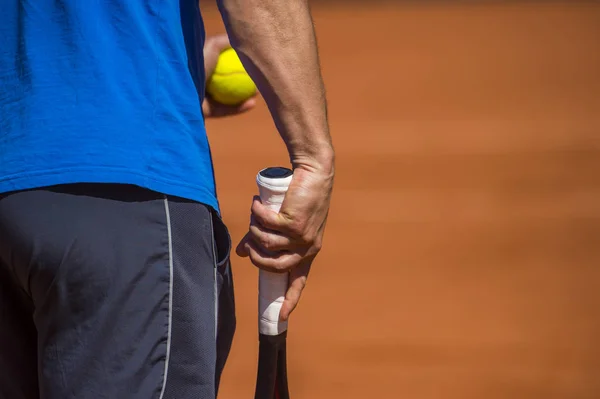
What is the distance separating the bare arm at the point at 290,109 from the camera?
174cm

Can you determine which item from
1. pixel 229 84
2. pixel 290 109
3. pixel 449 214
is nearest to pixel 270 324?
pixel 290 109

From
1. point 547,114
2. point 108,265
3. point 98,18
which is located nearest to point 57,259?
point 108,265

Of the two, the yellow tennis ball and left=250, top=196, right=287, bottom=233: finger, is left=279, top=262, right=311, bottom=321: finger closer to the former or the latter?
left=250, top=196, right=287, bottom=233: finger

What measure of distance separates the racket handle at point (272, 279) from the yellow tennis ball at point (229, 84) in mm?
740

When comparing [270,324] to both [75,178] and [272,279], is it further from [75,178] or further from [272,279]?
[75,178]

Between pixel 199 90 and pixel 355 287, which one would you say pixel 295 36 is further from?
pixel 355 287

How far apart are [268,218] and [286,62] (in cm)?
34

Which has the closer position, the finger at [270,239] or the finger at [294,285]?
the finger at [270,239]

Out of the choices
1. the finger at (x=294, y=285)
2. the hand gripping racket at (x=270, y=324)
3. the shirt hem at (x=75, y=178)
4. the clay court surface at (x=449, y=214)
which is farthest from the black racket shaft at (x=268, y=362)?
the clay court surface at (x=449, y=214)

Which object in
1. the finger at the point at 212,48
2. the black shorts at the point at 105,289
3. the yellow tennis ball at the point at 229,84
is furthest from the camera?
the yellow tennis ball at the point at 229,84

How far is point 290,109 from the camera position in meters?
1.78

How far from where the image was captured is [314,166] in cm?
183

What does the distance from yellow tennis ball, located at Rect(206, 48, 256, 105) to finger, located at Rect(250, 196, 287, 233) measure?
2.63 ft

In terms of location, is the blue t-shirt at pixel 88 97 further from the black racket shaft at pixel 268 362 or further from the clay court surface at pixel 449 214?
the clay court surface at pixel 449 214
